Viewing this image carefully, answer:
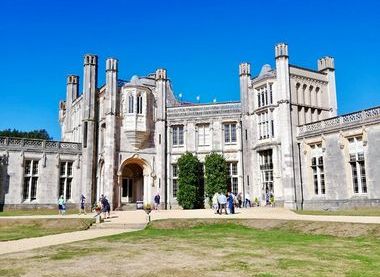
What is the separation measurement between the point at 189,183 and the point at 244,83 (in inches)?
448

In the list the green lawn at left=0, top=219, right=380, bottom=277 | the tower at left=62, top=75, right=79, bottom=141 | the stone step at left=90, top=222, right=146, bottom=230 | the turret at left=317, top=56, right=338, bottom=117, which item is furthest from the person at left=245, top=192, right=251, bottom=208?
the tower at left=62, top=75, right=79, bottom=141

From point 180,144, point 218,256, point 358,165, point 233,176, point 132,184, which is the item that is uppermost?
point 180,144

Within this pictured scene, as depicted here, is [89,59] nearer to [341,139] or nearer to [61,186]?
[61,186]

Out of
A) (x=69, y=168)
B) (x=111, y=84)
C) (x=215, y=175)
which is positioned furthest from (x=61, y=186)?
(x=215, y=175)

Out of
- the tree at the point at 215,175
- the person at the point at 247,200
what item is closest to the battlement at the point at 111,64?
the tree at the point at 215,175

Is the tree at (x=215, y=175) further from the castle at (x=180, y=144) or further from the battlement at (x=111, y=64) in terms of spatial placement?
the battlement at (x=111, y=64)

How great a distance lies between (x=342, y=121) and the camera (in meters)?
32.3

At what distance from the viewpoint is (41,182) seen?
39.2 metres

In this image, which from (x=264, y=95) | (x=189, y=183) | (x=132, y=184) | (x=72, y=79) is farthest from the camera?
(x=72, y=79)

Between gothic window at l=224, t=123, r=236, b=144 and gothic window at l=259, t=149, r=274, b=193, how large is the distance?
3.82 metres

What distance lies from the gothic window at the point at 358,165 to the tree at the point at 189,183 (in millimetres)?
14519

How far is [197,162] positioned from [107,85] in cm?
1179

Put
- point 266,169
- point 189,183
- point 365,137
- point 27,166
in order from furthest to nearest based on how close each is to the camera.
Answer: point 189,183 < point 27,166 < point 266,169 < point 365,137

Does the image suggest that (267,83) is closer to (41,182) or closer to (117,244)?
(41,182)
